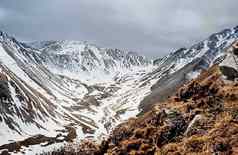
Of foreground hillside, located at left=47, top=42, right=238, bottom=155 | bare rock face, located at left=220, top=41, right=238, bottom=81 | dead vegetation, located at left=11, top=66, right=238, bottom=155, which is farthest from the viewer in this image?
bare rock face, located at left=220, top=41, right=238, bottom=81

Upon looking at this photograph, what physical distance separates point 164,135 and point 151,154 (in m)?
1.76

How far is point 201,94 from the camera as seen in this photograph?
119 feet

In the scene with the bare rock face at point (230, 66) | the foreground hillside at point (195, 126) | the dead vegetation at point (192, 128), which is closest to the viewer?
the dead vegetation at point (192, 128)

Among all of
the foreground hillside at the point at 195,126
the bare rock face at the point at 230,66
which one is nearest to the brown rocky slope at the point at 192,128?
the foreground hillside at the point at 195,126

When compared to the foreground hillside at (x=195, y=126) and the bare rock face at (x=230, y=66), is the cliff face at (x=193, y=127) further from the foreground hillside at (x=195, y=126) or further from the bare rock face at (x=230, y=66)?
the bare rock face at (x=230, y=66)

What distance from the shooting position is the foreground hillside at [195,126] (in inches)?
1116

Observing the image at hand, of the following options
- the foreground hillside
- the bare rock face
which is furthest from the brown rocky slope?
the bare rock face

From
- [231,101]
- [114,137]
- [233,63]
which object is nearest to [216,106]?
[231,101]

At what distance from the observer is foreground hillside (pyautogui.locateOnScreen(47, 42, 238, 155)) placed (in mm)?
28344

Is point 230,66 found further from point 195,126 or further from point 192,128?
point 192,128

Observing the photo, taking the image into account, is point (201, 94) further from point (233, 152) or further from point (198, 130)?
point (233, 152)

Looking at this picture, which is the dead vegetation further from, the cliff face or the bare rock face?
the bare rock face

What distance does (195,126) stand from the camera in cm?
3089

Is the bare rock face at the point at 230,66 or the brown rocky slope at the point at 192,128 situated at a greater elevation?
the bare rock face at the point at 230,66
